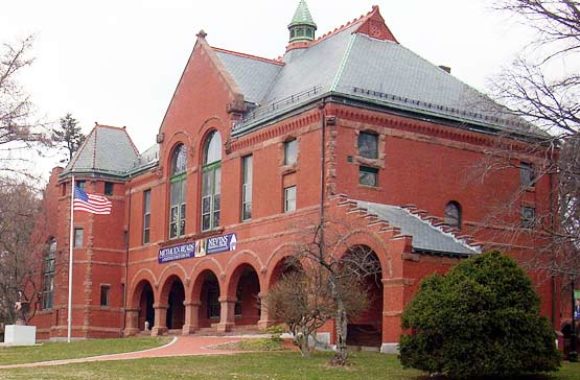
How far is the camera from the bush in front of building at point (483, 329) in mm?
22250

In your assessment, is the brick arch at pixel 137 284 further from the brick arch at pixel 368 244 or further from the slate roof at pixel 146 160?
the brick arch at pixel 368 244

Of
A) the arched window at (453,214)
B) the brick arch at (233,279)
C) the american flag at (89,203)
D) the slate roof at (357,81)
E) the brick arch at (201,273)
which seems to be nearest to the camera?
the slate roof at (357,81)

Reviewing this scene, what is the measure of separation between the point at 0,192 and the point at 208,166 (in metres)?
9.84

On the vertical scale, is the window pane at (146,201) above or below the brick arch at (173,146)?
below

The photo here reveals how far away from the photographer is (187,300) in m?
45.5

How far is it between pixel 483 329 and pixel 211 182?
24.5m

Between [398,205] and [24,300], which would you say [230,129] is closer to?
[398,205]

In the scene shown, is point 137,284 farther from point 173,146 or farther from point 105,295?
point 173,146

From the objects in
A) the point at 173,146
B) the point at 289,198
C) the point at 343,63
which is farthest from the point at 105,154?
the point at 343,63

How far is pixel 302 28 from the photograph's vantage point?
51156 mm

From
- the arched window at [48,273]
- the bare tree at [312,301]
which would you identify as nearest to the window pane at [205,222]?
the bare tree at [312,301]

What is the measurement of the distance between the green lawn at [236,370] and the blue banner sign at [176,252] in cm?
1652

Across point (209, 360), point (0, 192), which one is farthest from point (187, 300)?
point (209, 360)

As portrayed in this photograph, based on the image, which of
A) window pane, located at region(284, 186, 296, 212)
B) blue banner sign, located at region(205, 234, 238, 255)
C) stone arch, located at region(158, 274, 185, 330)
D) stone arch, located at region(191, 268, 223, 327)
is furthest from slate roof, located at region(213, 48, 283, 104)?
stone arch, located at region(158, 274, 185, 330)
